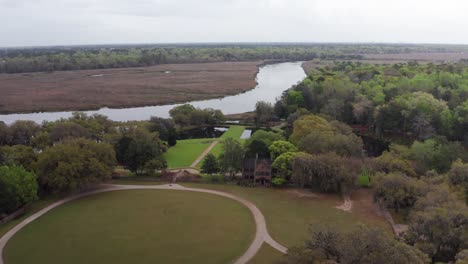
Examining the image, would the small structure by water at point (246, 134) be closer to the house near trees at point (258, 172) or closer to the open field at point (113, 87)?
the house near trees at point (258, 172)

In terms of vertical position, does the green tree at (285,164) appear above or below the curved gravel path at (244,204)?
above

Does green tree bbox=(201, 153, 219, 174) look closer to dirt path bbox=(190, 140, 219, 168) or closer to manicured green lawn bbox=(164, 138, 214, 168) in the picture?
dirt path bbox=(190, 140, 219, 168)

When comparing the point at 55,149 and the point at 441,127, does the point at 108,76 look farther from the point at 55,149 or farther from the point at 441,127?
the point at 441,127

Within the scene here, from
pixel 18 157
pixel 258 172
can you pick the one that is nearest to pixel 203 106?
pixel 258 172

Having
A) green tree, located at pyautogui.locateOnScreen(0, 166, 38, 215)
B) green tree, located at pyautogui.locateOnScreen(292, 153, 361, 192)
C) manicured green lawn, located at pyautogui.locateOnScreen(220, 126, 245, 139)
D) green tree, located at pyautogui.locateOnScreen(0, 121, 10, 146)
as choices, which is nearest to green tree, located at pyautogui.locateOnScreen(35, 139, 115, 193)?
green tree, located at pyautogui.locateOnScreen(0, 166, 38, 215)

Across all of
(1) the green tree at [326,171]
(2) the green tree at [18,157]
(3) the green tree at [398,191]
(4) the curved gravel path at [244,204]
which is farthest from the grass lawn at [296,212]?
(2) the green tree at [18,157]

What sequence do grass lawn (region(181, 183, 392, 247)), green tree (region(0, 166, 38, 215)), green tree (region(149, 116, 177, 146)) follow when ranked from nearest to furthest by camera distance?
grass lawn (region(181, 183, 392, 247)) < green tree (region(0, 166, 38, 215)) < green tree (region(149, 116, 177, 146))
